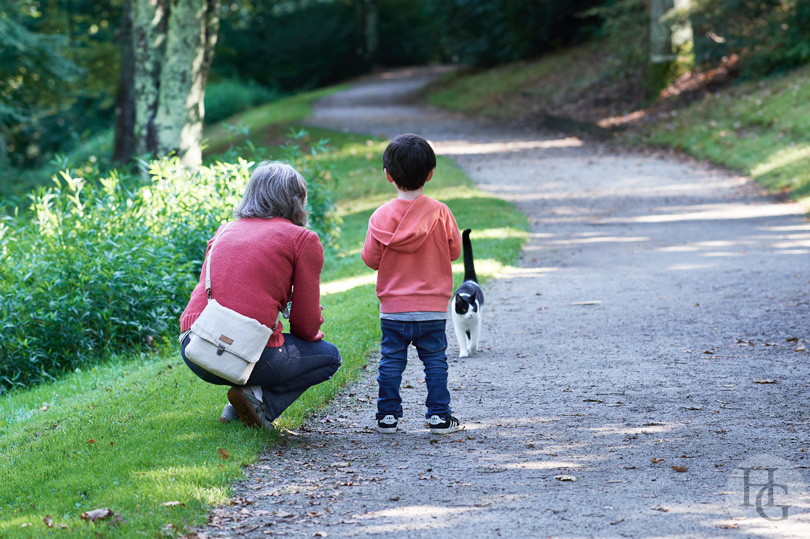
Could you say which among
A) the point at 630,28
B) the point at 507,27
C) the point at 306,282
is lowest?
the point at 306,282

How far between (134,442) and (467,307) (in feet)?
8.35

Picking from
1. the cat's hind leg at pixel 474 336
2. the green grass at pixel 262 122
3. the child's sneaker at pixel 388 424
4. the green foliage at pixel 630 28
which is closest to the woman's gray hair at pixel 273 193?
the child's sneaker at pixel 388 424

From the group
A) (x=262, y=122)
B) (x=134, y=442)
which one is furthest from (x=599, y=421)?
(x=262, y=122)

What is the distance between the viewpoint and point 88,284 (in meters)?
7.63

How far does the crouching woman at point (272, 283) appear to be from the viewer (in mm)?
4266

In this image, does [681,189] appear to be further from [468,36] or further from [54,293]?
[468,36]

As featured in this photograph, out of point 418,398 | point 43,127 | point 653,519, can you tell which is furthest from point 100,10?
point 653,519

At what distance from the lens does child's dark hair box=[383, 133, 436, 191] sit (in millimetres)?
4395

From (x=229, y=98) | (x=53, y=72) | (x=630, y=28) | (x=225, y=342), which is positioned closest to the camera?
(x=225, y=342)

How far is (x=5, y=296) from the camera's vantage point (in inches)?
295

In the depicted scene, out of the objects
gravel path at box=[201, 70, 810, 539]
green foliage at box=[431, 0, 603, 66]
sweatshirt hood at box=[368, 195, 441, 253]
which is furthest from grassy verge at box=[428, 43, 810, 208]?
sweatshirt hood at box=[368, 195, 441, 253]

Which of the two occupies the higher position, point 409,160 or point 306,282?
point 409,160

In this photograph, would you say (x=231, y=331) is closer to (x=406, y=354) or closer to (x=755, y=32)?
(x=406, y=354)

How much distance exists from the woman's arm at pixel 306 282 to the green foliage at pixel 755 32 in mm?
16208
